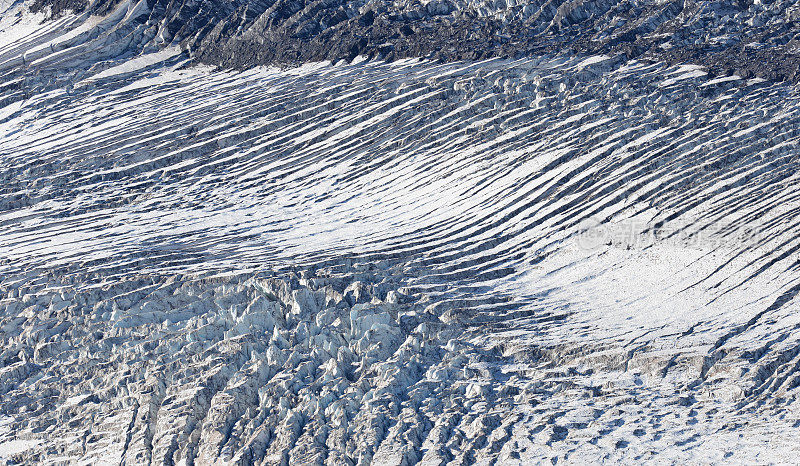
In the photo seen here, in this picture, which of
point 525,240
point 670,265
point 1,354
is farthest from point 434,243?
point 1,354

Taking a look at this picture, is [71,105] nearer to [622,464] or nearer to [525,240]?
[525,240]

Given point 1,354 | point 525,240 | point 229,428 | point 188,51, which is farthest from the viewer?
point 188,51

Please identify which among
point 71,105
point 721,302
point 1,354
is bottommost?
point 721,302

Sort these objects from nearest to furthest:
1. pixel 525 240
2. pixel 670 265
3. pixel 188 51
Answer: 1. pixel 670 265
2. pixel 525 240
3. pixel 188 51

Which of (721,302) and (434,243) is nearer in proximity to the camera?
(721,302)

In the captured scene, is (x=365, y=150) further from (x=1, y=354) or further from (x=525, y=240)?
(x=1, y=354)

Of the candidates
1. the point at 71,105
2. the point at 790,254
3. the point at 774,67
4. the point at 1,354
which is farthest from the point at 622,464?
the point at 71,105

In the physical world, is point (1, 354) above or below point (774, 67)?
above
